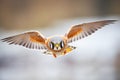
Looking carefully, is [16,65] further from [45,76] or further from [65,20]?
[65,20]

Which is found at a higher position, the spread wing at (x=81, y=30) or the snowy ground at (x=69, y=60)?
the spread wing at (x=81, y=30)

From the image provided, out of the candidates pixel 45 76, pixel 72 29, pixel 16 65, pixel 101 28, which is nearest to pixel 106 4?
pixel 101 28

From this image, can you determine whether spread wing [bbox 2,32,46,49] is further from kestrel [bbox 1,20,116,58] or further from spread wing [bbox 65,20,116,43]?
spread wing [bbox 65,20,116,43]

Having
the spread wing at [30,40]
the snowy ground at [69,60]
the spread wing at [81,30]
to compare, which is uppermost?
the spread wing at [81,30]

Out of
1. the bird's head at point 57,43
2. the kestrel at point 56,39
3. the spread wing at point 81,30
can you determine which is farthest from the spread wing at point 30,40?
the spread wing at point 81,30

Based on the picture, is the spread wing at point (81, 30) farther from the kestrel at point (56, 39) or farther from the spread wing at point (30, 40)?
the spread wing at point (30, 40)

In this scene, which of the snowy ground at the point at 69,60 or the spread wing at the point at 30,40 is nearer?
the snowy ground at the point at 69,60
